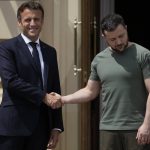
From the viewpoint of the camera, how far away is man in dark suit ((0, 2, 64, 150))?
3.11 meters

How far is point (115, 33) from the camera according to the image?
2.95m

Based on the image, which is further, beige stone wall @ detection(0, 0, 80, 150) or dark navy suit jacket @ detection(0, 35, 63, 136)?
beige stone wall @ detection(0, 0, 80, 150)

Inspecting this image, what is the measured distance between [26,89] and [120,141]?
2.17ft

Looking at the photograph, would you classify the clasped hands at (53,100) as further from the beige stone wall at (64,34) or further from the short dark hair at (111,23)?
the beige stone wall at (64,34)

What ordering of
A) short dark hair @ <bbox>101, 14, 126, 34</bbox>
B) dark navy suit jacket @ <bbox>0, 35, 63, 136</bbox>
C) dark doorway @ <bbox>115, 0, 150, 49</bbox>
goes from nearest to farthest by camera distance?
short dark hair @ <bbox>101, 14, 126, 34</bbox>
dark navy suit jacket @ <bbox>0, 35, 63, 136</bbox>
dark doorway @ <bbox>115, 0, 150, 49</bbox>

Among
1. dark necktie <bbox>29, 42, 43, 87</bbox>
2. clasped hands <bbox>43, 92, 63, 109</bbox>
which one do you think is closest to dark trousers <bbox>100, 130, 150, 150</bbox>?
clasped hands <bbox>43, 92, 63, 109</bbox>

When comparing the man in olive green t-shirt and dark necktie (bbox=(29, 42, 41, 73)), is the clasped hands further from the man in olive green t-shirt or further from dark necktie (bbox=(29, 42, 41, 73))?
the man in olive green t-shirt

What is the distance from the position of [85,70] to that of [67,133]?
1.84 ft

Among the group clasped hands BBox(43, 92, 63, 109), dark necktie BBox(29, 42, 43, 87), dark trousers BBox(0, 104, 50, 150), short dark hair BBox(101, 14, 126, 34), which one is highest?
short dark hair BBox(101, 14, 126, 34)

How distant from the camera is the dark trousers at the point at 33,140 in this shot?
3109mm

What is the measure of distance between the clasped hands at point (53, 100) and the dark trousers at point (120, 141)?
365 mm

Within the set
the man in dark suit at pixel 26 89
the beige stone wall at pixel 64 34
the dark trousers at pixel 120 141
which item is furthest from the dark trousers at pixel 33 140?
the beige stone wall at pixel 64 34

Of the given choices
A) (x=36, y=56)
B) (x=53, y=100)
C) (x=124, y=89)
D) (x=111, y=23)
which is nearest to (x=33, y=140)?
(x=53, y=100)

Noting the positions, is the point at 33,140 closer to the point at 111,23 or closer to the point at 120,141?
the point at 120,141
